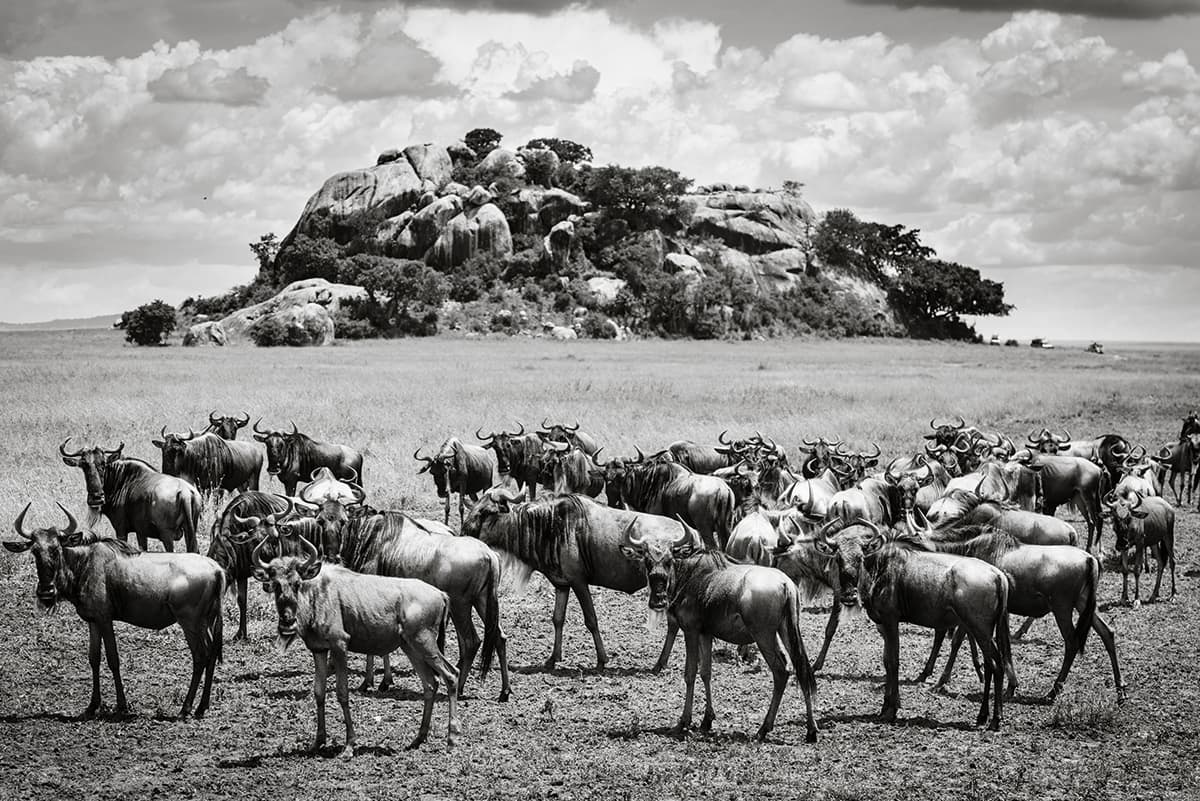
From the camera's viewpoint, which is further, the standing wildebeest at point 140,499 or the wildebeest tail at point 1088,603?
the standing wildebeest at point 140,499

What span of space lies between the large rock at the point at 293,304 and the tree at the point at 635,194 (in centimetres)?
2968

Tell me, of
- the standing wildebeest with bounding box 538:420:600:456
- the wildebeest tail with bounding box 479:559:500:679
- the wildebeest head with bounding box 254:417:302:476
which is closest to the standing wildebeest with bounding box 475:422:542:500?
the standing wildebeest with bounding box 538:420:600:456

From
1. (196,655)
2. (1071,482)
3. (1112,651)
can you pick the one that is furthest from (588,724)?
(1071,482)

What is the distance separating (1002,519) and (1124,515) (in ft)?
10.2

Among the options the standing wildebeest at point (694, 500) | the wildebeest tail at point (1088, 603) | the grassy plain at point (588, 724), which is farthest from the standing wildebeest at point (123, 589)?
the wildebeest tail at point (1088, 603)

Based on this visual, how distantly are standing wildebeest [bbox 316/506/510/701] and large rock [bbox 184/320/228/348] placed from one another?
6245cm

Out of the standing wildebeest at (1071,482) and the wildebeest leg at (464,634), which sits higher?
the standing wildebeest at (1071,482)

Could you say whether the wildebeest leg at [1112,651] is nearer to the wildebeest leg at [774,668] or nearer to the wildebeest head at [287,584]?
the wildebeest leg at [774,668]

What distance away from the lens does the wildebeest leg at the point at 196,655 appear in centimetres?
984

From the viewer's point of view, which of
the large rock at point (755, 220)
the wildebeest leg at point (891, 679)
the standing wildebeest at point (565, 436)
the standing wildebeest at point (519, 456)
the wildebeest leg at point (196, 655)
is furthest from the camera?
the large rock at point (755, 220)

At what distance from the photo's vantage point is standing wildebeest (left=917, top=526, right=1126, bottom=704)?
421 inches

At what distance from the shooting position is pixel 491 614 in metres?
→ 10.8

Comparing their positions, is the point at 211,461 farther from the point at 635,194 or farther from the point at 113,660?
the point at 635,194

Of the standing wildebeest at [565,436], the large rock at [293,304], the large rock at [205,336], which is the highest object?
the large rock at [293,304]
